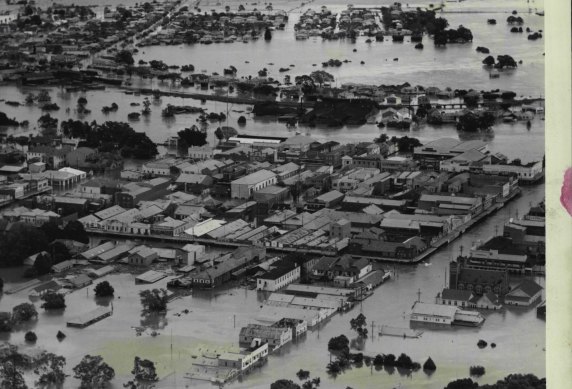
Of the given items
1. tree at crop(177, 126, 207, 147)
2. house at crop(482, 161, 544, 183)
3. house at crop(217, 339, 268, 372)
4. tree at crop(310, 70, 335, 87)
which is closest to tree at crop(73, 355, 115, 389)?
house at crop(217, 339, 268, 372)

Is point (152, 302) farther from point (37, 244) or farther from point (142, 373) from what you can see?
point (37, 244)

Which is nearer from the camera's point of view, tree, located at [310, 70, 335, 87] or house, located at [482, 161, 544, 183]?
house, located at [482, 161, 544, 183]

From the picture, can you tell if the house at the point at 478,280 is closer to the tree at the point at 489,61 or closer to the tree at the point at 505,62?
the tree at the point at 505,62

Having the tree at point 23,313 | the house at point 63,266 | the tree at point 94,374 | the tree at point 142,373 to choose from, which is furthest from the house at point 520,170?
the tree at point 94,374

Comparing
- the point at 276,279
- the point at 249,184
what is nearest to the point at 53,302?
the point at 276,279

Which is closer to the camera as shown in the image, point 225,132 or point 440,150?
point 440,150

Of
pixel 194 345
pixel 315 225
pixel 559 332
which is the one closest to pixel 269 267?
pixel 315 225

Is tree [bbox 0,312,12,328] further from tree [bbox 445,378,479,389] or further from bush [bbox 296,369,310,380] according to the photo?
tree [bbox 445,378,479,389]
